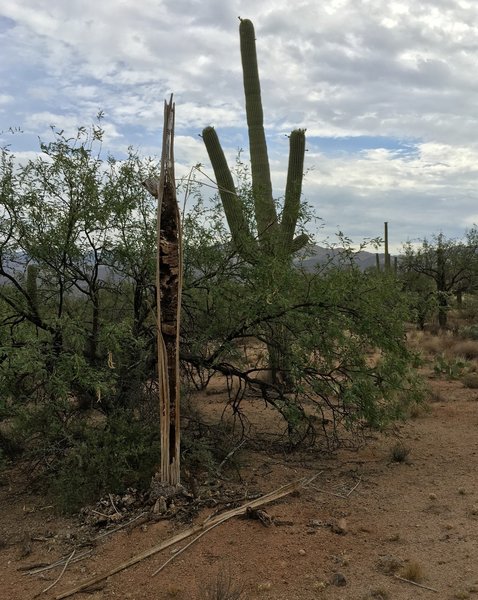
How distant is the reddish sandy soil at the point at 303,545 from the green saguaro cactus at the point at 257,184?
310cm

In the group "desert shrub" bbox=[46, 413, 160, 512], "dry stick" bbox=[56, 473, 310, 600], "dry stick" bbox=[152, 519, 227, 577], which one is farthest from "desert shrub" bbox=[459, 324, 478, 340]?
"dry stick" bbox=[152, 519, 227, 577]

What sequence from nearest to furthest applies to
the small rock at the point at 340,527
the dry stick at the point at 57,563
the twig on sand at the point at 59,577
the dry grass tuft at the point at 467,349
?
the twig on sand at the point at 59,577, the dry stick at the point at 57,563, the small rock at the point at 340,527, the dry grass tuft at the point at 467,349

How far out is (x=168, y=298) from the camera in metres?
5.96

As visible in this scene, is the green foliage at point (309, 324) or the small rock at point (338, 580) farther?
the green foliage at point (309, 324)

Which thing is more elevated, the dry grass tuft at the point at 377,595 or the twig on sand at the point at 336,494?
the dry grass tuft at the point at 377,595

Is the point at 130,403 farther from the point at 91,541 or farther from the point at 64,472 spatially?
the point at 91,541

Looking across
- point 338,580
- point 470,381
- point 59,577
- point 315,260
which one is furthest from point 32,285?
point 470,381

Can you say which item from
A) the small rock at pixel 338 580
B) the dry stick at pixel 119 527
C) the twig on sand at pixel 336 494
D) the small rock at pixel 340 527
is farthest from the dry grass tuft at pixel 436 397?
the small rock at pixel 338 580

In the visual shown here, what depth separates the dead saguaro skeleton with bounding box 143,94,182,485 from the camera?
18.9ft

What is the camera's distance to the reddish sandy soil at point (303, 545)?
4.50 metres

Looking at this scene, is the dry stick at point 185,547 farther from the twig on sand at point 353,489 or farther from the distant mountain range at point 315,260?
the distant mountain range at point 315,260

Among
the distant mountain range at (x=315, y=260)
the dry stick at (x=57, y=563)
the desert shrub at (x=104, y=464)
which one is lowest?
→ the dry stick at (x=57, y=563)

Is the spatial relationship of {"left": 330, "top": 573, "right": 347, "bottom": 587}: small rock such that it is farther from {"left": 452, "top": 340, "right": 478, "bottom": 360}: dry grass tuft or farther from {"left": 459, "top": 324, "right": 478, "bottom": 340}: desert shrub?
{"left": 459, "top": 324, "right": 478, "bottom": 340}: desert shrub

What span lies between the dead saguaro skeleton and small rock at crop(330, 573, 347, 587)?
1.98m
